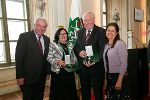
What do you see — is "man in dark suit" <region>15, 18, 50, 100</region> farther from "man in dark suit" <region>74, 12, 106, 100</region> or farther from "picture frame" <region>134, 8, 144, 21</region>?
"picture frame" <region>134, 8, 144, 21</region>

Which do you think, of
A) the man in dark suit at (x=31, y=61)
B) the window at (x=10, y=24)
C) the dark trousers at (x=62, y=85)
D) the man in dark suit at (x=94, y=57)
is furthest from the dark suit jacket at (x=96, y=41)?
the window at (x=10, y=24)

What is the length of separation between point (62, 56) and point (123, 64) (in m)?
0.79

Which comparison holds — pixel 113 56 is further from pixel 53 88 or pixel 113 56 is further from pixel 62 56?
pixel 53 88

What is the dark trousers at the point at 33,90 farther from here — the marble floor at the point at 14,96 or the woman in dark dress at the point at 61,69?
the marble floor at the point at 14,96

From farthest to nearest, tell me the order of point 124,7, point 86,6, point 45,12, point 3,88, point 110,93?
1. point 124,7
2. point 86,6
3. point 45,12
4. point 3,88
5. point 110,93

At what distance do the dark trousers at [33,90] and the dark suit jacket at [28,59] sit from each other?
0.08 meters

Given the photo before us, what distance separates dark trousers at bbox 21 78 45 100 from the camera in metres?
2.56

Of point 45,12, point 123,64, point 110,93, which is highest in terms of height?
point 45,12

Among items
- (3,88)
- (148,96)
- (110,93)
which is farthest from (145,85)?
(3,88)

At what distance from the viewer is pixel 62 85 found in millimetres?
2818

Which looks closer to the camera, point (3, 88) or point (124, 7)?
point (3, 88)

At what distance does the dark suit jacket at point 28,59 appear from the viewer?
2486 mm

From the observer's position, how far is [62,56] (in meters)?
2.78

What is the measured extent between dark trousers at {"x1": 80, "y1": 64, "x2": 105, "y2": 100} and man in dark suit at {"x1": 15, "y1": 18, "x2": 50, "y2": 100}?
55cm
